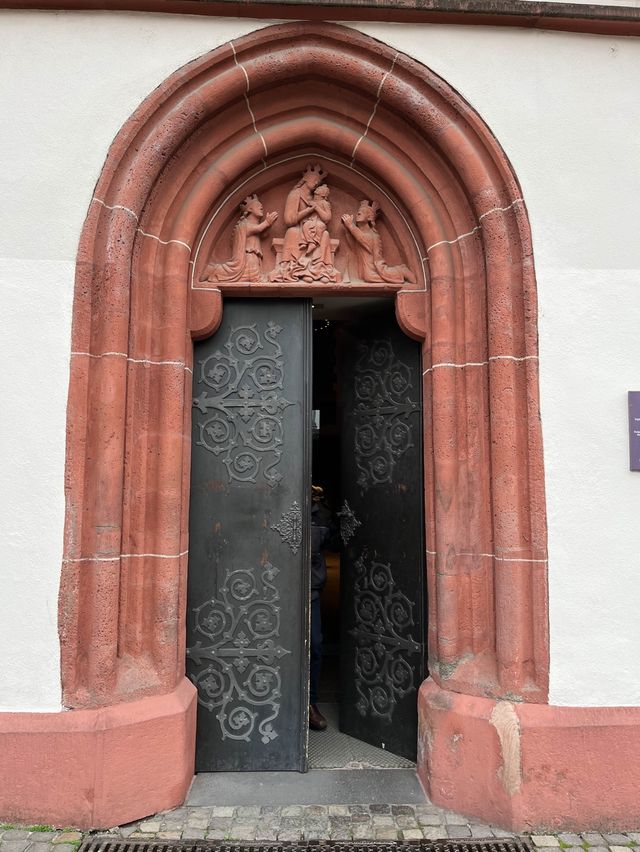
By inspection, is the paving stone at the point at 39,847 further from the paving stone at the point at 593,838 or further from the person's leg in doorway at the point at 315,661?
the paving stone at the point at 593,838

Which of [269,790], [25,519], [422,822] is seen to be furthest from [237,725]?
[25,519]

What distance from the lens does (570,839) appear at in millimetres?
2654

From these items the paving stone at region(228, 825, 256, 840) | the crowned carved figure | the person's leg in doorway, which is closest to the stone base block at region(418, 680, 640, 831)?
the paving stone at region(228, 825, 256, 840)

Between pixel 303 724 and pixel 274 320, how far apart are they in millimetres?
2467

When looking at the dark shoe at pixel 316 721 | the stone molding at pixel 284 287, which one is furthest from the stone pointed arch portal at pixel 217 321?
the dark shoe at pixel 316 721

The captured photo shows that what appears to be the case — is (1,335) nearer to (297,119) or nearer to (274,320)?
(274,320)

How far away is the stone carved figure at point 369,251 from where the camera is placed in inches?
134

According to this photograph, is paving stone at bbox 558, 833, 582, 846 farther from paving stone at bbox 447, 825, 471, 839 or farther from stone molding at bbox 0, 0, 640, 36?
stone molding at bbox 0, 0, 640, 36

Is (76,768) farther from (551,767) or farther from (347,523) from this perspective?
(551,767)

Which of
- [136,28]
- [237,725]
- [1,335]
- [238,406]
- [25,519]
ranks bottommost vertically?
[237,725]

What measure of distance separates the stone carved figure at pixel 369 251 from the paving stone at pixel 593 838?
307 cm

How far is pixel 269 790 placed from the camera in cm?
303

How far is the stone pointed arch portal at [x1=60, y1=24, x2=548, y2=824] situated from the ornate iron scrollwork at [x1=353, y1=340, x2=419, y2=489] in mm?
243

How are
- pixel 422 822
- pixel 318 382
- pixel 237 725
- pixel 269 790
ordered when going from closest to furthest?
pixel 422 822 → pixel 269 790 → pixel 237 725 → pixel 318 382
